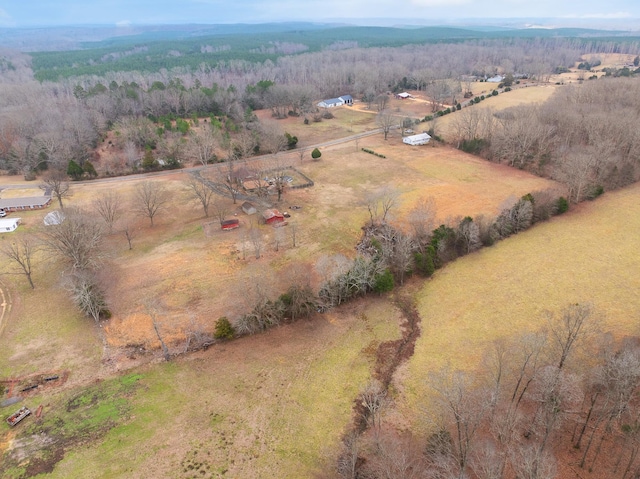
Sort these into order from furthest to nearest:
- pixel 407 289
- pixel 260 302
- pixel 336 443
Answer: pixel 407 289 → pixel 260 302 → pixel 336 443

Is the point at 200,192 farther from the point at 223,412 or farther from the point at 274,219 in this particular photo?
the point at 223,412

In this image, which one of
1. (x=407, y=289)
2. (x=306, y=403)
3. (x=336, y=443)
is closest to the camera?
(x=336, y=443)

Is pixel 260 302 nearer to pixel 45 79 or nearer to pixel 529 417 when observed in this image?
pixel 529 417

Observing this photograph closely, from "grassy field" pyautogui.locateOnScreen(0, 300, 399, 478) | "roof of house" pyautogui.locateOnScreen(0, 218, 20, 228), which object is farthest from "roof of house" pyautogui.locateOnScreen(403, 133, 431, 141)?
"roof of house" pyautogui.locateOnScreen(0, 218, 20, 228)

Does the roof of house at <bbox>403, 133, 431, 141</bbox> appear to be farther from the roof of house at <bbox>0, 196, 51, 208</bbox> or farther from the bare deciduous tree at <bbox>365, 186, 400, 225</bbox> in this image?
the roof of house at <bbox>0, 196, 51, 208</bbox>

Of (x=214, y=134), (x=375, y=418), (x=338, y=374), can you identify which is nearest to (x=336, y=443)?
(x=375, y=418)

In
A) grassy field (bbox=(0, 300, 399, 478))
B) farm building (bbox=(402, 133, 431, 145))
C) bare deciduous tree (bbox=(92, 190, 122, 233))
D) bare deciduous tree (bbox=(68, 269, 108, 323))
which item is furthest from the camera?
farm building (bbox=(402, 133, 431, 145))

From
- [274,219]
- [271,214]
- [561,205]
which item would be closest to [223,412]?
[274,219]
